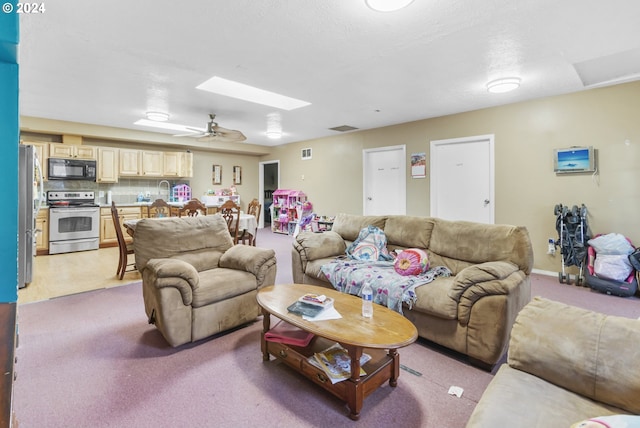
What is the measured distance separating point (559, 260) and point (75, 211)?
7.67m

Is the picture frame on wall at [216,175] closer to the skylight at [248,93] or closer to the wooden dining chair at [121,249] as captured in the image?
the skylight at [248,93]

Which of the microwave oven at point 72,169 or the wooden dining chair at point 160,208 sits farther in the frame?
the microwave oven at point 72,169

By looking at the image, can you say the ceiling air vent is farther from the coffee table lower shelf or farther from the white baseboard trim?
the coffee table lower shelf

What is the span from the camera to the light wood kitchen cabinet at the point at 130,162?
617cm

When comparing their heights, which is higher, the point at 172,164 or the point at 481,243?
the point at 172,164

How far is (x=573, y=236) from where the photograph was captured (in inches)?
149

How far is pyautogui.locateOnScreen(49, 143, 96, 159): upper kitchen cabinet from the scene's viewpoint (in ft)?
17.9

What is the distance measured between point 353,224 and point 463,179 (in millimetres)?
2470

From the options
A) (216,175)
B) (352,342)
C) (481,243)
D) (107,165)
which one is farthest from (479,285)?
(216,175)

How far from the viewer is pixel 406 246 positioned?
3.19 m

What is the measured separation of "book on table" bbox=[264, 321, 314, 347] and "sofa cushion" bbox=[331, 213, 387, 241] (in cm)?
171

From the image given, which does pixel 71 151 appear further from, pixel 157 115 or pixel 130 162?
pixel 157 115

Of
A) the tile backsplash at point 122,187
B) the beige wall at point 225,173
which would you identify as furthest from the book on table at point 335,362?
the beige wall at point 225,173

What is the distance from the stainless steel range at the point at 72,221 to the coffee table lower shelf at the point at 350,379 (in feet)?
17.2
